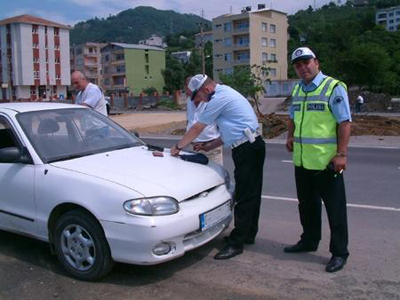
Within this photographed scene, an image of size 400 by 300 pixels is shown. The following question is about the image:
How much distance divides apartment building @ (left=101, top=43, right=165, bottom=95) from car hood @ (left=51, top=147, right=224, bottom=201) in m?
103

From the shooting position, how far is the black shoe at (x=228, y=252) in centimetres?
459

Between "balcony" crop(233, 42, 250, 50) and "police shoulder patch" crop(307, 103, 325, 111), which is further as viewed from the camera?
"balcony" crop(233, 42, 250, 50)

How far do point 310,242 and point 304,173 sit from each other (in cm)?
75

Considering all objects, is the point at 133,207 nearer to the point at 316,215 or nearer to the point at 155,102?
the point at 316,215

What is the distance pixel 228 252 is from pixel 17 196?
2.04m

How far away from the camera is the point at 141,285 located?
404 cm

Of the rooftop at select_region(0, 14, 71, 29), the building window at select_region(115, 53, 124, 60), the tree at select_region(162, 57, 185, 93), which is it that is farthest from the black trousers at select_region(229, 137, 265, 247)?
the building window at select_region(115, 53, 124, 60)

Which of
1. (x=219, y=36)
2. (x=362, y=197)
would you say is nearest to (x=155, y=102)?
(x=219, y=36)

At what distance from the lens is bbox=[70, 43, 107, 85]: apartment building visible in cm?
12012

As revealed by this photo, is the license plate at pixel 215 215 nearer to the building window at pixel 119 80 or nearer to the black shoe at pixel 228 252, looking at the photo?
the black shoe at pixel 228 252

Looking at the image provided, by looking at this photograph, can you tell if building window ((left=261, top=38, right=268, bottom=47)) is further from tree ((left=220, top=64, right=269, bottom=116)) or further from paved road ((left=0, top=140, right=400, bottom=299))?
paved road ((left=0, top=140, right=400, bottom=299))

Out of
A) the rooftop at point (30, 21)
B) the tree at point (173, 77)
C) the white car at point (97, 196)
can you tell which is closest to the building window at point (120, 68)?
the tree at point (173, 77)

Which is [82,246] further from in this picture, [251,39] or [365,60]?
[251,39]

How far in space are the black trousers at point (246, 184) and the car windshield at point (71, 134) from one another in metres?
1.29
